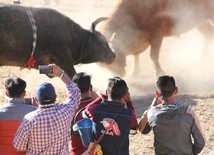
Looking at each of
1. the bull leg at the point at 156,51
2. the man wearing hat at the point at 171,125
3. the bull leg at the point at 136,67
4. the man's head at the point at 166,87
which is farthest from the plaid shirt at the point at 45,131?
the bull leg at the point at 136,67

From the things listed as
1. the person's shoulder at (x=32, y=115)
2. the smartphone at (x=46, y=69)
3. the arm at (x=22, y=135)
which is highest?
the smartphone at (x=46, y=69)

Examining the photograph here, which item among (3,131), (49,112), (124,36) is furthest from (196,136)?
(124,36)

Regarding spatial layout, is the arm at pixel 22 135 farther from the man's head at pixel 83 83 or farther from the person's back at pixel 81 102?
the man's head at pixel 83 83

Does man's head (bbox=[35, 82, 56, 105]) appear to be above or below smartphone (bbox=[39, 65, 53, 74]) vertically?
below

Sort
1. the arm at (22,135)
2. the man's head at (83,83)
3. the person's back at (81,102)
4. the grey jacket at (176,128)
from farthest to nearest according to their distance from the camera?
the man's head at (83,83)
the person's back at (81,102)
the grey jacket at (176,128)
the arm at (22,135)

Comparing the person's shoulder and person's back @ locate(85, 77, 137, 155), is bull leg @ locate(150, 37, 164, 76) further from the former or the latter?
the person's shoulder

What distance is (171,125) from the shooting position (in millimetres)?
4785

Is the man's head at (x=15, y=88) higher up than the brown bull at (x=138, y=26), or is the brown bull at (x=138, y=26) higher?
the brown bull at (x=138, y=26)

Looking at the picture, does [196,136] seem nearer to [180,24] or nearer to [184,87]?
[184,87]

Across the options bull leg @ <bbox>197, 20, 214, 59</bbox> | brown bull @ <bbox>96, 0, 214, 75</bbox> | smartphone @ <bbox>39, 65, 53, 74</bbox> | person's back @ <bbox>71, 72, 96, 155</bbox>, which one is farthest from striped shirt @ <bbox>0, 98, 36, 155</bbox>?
bull leg @ <bbox>197, 20, 214, 59</bbox>

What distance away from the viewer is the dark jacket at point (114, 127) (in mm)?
4688

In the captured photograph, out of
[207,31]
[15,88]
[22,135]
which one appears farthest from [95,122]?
[207,31]

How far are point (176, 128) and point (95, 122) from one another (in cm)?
75

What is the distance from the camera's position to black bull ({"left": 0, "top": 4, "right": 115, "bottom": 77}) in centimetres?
815
